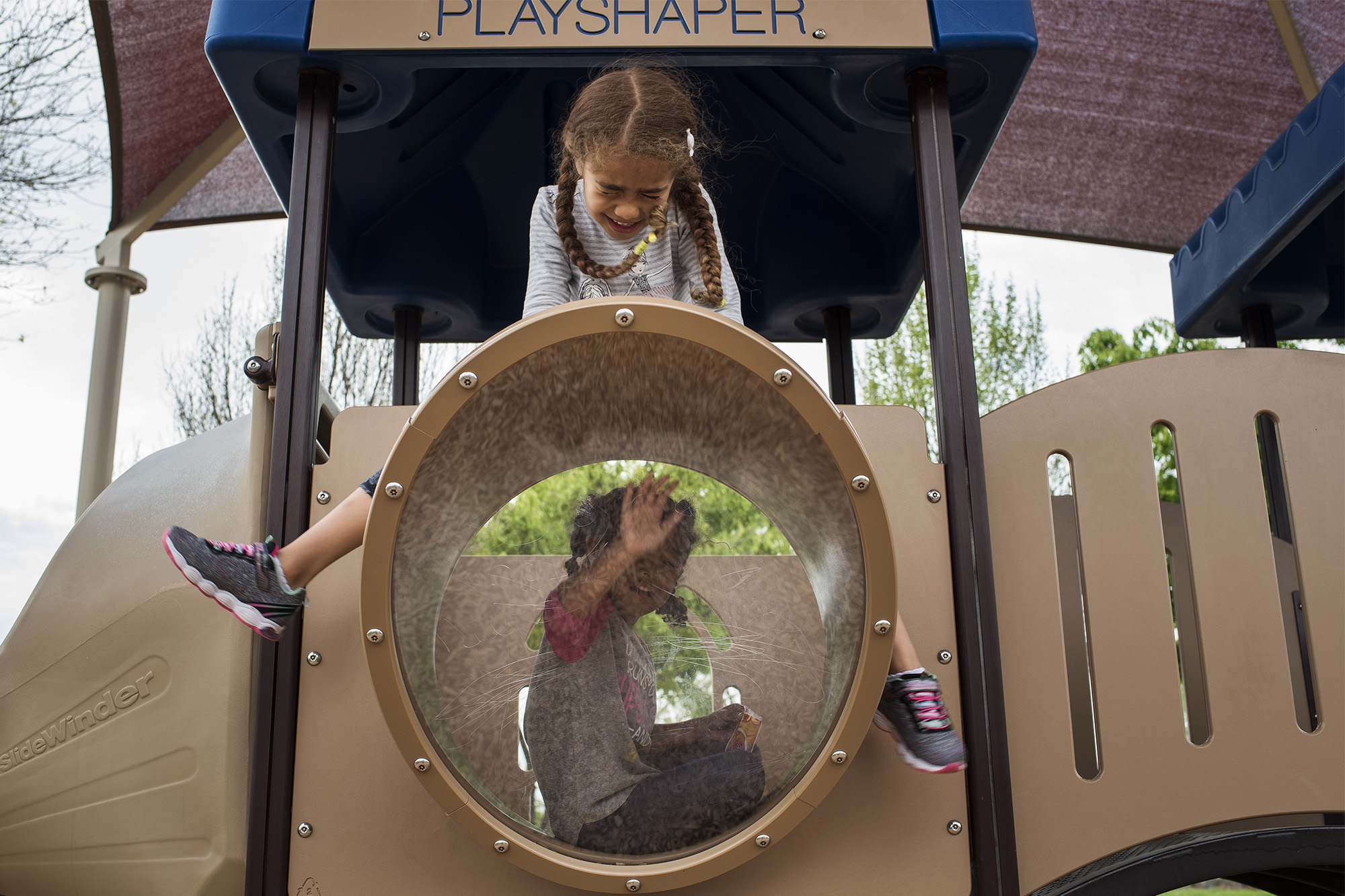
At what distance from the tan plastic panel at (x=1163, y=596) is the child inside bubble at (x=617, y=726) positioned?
571 millimetres

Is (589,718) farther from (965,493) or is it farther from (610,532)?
(965,493)

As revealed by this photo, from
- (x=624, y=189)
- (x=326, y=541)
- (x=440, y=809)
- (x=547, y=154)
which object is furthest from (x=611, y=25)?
(x=440, y=809)

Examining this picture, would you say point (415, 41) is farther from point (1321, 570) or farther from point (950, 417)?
point (1321, 570)

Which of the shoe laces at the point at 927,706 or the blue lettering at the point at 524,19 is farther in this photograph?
the blue lettering at the point at 524,19

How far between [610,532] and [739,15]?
985mm

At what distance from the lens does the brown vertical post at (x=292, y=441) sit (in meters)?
1.38

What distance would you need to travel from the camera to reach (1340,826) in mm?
1522

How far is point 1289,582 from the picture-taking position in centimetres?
227

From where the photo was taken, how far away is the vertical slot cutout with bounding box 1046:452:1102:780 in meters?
1.54

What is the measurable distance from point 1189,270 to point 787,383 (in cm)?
218

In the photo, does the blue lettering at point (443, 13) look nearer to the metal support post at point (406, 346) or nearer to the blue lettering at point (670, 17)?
the blue lettering at point (670, 17)

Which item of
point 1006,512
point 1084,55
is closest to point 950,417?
point 1006,512

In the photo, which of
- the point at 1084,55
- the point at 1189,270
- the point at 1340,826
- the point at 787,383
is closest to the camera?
the point at 787,383

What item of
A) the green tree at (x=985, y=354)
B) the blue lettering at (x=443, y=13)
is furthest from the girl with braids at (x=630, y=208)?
the green tree at (x=985, y=354)
